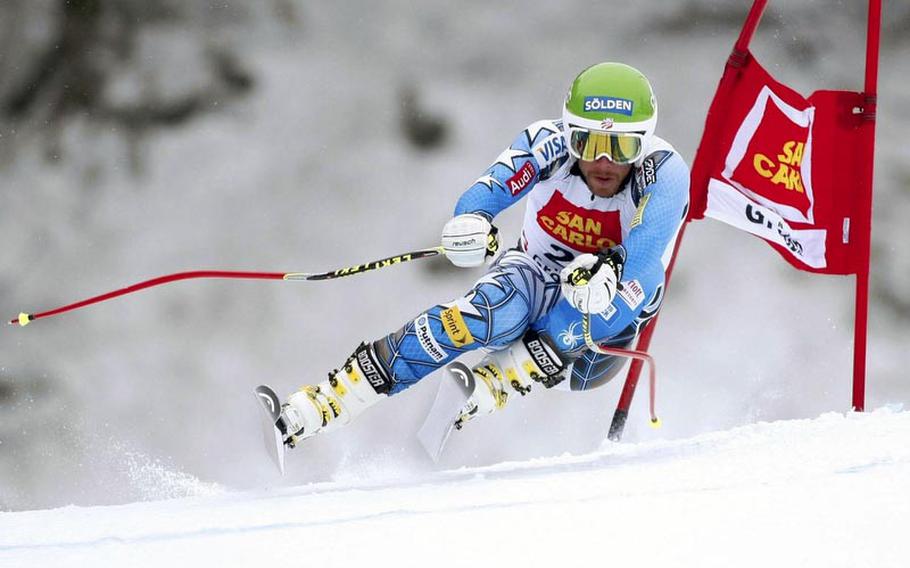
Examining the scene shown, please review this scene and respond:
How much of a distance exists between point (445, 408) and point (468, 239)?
0.54 meters

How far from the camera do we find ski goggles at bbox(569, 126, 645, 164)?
119 inches

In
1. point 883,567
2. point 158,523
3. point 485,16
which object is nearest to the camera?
point 883,567

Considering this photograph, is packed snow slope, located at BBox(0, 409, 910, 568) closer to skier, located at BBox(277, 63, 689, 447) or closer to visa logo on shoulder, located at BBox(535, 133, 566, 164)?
skier, located at BBox(277, 63, 689, 447)

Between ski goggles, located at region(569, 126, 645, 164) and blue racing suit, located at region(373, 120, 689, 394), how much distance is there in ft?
0.26

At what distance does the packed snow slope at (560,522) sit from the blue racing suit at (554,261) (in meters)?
0.56

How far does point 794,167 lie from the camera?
3.76 metres

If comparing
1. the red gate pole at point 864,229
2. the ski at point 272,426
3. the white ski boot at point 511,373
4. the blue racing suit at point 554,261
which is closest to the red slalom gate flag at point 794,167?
the red gate pole at point 864,229

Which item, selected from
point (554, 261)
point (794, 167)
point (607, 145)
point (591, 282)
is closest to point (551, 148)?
point (607, 145)

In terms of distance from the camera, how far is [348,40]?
7.30 m

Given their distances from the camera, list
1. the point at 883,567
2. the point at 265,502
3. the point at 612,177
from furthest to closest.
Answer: the point at 612,177 < the point at 265,502 < the point at 883,567

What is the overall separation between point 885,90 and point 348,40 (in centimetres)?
394

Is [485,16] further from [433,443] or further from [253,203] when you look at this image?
[433,443]

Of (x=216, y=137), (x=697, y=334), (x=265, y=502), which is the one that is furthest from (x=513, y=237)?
(x=265, y=502)

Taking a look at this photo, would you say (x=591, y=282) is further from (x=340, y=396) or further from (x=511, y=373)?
(x=340, y=396)
